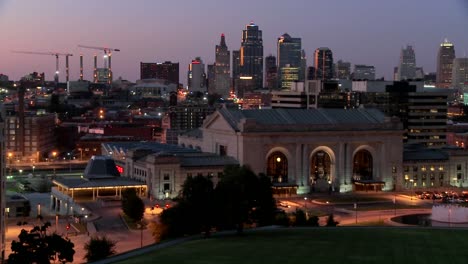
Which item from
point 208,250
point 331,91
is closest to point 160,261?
point 208,250

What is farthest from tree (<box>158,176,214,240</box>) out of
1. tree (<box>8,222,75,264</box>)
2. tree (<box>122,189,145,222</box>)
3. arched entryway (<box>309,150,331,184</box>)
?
arched entryway (<box>309,150,331,184</box>)

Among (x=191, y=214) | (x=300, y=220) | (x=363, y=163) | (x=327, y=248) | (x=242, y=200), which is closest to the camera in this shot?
(x=327, y=248)

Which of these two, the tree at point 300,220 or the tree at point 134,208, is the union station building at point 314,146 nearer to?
the tree at point 134,208

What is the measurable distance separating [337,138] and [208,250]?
152 feet

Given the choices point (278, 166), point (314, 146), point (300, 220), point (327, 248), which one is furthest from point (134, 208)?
point (314, 146)

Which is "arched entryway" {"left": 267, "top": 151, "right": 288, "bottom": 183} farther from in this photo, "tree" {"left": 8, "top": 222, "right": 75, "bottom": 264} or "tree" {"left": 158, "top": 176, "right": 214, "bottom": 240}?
"tree" {"left": 8, "top": 222, "right": 75, "bottom": 264}

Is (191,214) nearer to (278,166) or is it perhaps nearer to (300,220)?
(300,220)

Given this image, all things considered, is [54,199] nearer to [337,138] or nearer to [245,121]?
[245,121]

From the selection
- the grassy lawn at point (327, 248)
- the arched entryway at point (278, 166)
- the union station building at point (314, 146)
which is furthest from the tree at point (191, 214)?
the arched entryway at point (278, 166)

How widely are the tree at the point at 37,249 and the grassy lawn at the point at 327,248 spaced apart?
9.88 feet

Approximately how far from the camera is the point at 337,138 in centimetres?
8625

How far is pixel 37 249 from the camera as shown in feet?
124

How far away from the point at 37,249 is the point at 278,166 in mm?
48803

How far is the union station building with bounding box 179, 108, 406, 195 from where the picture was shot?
83312 mm
